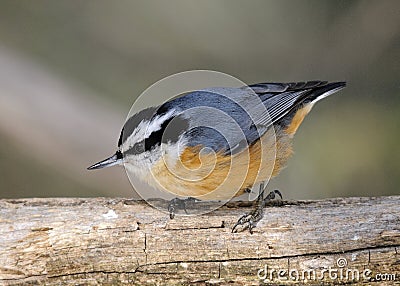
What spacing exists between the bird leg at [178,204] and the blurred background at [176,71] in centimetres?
158

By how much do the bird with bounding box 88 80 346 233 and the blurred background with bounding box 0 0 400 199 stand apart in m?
1.46

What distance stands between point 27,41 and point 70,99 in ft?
2.97

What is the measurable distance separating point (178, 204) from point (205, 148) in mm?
268

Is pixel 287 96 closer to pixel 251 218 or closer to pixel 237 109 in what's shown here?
pixel 237 109

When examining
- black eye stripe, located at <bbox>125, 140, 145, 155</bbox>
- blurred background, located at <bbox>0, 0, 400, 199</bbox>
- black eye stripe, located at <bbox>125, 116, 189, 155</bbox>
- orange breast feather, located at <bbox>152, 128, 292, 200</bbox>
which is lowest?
orange breast feather, located at <bbox>152, 128, 292, 200</bbox>

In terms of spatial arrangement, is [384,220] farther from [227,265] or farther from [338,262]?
[227,265]

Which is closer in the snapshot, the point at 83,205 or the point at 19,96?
the point at 83,205

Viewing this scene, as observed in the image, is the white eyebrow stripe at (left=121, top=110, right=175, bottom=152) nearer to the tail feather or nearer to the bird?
the bird

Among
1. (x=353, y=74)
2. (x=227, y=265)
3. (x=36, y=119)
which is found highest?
(x=353, y=74)

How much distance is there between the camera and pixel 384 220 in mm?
2430

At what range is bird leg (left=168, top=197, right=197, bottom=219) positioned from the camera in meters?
2.61

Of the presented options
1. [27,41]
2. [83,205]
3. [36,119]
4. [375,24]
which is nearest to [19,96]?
[36,119]

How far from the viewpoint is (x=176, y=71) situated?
526 centimetres

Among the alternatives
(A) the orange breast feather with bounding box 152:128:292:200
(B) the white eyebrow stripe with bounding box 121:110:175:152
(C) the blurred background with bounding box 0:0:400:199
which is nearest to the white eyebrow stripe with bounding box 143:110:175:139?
(B) the white eyebrow stripe with bounding box 121:110:175:152
